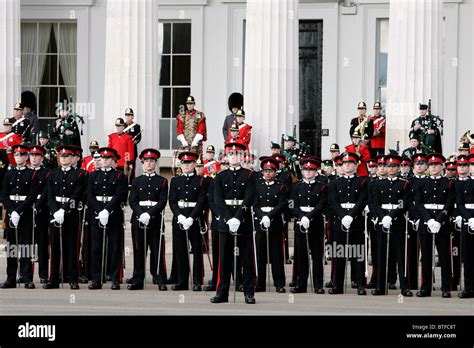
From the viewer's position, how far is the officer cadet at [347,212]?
68.1 feet

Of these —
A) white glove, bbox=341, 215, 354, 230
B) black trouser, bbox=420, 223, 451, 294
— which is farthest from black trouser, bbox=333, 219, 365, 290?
black trouser, bbox=420, 223, 451, 294

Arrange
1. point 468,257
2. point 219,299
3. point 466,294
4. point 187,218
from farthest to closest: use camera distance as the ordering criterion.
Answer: point 187,218
point 468,257
point 466,294
point 219,299

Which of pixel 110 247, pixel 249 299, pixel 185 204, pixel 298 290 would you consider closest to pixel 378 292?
pixel 298 290

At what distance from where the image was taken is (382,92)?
33.4 meters

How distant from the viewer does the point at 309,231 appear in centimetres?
2103

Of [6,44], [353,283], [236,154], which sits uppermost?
[6,44]

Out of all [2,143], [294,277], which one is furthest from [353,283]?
[2,143]

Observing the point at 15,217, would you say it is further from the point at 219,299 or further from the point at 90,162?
the point at 219,299

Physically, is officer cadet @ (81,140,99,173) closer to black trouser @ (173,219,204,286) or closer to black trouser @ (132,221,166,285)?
black trouser @ (132,221,166,285)

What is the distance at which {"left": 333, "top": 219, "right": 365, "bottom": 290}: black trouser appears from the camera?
20.6 m

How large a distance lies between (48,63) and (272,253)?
49.8 ft

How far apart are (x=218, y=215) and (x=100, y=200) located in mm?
2194

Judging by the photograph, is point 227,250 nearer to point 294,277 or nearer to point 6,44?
point 294,277

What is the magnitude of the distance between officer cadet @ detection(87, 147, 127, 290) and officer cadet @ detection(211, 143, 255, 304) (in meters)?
2.05
